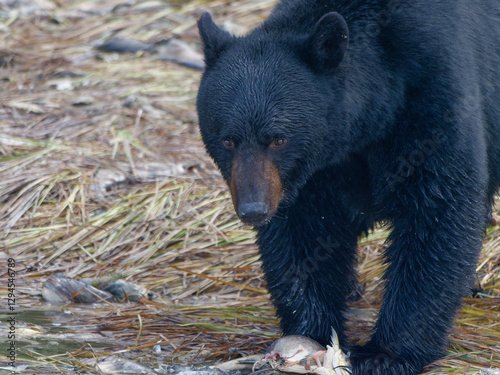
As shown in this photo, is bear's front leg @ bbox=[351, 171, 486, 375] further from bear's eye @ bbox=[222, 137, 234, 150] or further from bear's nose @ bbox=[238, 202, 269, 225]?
bear's eye @ bbox=[222, 137, 234, 150]

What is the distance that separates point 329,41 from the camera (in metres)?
3.40

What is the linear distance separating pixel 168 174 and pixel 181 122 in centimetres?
138

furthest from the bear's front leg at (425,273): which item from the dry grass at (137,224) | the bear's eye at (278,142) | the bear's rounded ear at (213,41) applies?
the bear's rounded ear at (213,41)

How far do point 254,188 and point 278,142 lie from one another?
28cm

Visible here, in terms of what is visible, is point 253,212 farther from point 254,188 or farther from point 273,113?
point 273,113

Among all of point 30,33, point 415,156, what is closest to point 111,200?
point 415,156

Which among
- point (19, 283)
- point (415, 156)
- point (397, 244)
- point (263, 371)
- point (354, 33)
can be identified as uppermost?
point (354, 33)

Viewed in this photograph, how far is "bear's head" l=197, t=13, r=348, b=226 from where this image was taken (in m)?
3.33

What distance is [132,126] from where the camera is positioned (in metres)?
6.91

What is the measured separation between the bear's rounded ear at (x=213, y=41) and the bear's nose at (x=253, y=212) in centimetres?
89

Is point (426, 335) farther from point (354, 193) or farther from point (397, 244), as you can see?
point (354, 193)

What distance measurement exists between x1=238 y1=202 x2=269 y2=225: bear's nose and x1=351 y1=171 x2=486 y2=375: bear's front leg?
2.56ft

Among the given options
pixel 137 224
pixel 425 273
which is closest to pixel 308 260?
pixel 425 273

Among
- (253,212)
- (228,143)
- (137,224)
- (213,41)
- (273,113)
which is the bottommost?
(137,224)
